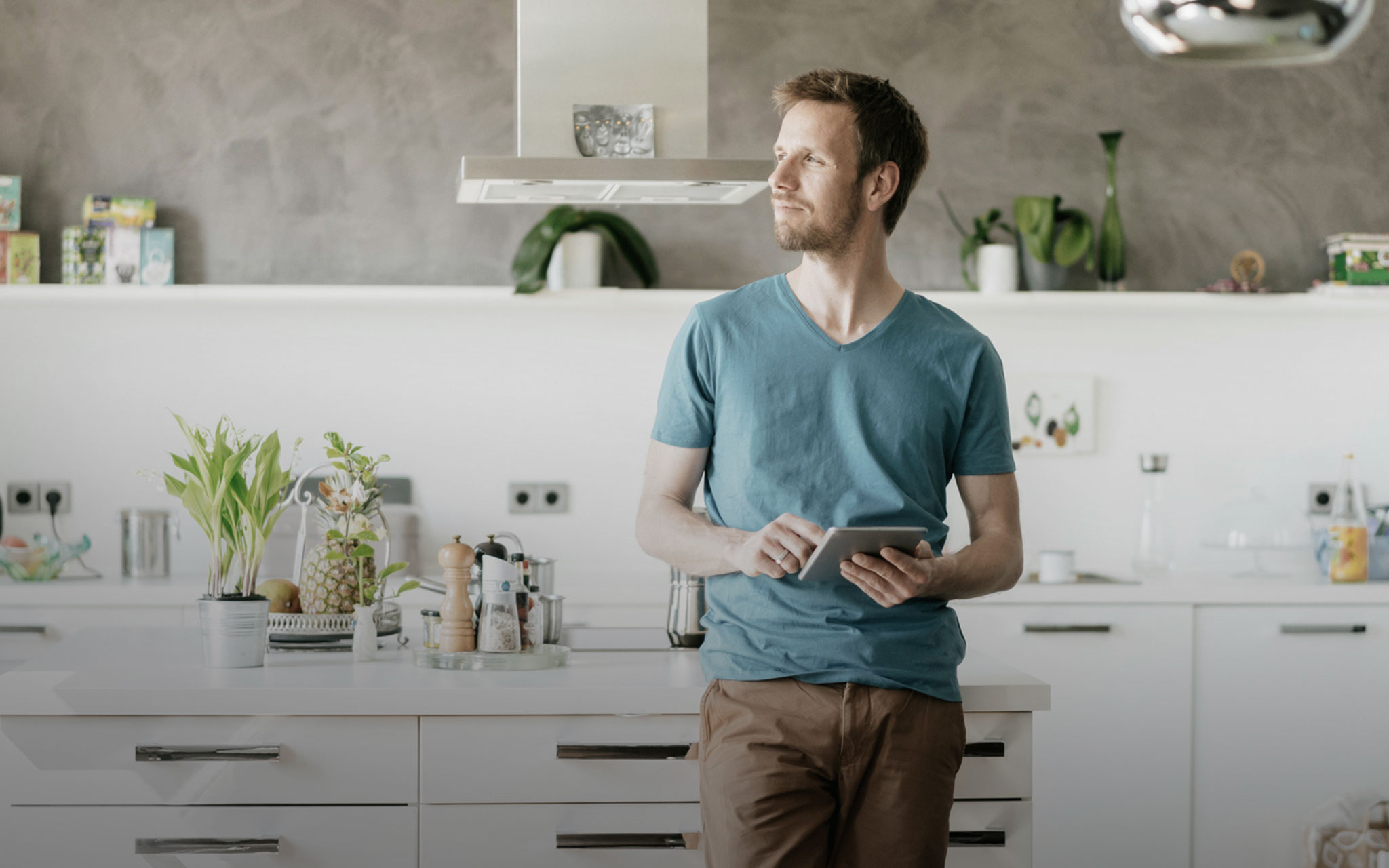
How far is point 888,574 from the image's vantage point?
148 centimetres

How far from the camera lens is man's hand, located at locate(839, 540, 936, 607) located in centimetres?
147

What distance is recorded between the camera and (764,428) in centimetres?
162

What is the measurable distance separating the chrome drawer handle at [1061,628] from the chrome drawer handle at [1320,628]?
490 mm

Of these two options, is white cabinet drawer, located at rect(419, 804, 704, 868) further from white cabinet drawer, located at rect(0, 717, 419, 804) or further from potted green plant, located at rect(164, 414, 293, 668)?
potted green plant, located at rect(164, 414, 293, 668)

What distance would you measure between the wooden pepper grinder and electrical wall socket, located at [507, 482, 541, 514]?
6.23 feet

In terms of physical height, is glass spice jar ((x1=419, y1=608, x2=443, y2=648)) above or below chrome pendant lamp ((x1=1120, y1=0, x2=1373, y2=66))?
below

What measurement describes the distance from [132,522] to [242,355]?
1.97 ft

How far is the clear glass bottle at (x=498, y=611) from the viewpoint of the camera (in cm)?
200

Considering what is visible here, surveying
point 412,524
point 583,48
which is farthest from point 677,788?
point 412,524

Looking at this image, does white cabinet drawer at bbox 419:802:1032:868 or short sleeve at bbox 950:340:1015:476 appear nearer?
short sleeve at bbox 950:340:1015:476

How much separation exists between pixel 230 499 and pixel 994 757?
4.11 feet

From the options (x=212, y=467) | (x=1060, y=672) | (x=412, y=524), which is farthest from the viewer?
(x=412, y=524)

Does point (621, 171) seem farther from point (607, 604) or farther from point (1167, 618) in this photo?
point (1167, 618)

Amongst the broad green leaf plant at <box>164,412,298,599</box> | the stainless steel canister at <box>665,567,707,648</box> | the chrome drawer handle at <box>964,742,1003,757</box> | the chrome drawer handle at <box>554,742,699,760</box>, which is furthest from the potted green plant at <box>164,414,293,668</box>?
the chrome drawer handle at <box>964,742,1003,757</box>
